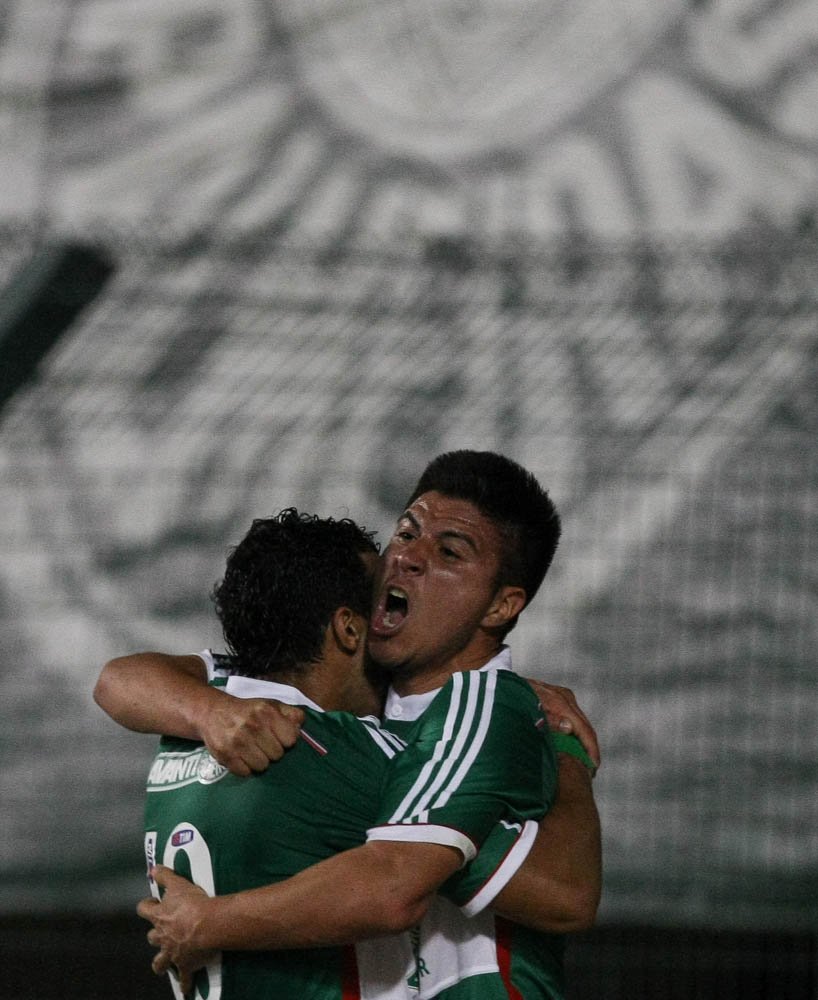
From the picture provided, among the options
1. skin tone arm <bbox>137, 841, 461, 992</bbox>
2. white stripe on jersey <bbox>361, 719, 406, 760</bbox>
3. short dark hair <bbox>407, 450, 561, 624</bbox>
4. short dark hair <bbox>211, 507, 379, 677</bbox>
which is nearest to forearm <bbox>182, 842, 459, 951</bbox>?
skin tone arm <bbox>137, 841, 461, 992</bbox>

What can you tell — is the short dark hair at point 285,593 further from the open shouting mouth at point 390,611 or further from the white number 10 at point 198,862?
the white number 10 at point 198,862

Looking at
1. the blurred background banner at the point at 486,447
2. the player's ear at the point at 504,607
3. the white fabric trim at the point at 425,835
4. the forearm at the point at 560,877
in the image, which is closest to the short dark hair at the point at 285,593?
the player's ear at the point at 504,607

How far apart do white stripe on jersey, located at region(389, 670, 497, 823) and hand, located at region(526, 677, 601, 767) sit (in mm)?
328

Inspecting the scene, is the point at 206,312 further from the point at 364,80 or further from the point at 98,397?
the point at 364,80

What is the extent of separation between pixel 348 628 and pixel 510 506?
1.21 ft

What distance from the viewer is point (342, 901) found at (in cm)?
189

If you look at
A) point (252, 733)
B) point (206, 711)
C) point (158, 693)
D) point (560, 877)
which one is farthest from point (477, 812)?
point (158, 693)

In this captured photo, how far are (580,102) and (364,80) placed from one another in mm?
1132

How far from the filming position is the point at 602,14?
7.43 meters

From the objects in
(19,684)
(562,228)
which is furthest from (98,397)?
(562,228)

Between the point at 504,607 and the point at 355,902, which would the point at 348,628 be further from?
the point at 355,902

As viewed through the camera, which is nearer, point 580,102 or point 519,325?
point 519,325

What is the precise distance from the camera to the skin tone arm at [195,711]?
202 centimetres

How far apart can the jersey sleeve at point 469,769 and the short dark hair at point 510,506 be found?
0.85 feet
